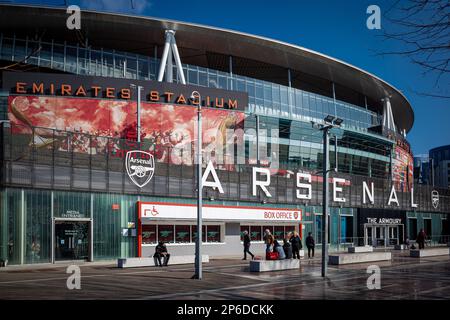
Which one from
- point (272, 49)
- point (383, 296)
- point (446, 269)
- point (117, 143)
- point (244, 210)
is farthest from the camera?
point (272, 49)

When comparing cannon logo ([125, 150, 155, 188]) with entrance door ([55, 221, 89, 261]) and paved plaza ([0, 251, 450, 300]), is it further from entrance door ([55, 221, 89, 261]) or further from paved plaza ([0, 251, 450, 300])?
paved plaza ([0, 251, 450, 300])

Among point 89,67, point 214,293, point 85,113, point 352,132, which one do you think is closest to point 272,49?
point 352,132

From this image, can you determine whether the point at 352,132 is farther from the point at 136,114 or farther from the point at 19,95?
the point at 19,95

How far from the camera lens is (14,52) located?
54750 millimetres

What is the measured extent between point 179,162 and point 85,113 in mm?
11326

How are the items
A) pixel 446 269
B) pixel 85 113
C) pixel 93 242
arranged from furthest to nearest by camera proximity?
pixel 85 113 < pixel 93 242 < pixel 446 269

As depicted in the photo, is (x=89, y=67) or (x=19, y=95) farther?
(x=89, y=67)

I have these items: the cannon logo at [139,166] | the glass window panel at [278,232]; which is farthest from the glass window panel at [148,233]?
the glass window panel at [278,232]

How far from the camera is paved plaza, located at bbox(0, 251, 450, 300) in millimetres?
17470

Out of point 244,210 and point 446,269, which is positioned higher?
point 244,210

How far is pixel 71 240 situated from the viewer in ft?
105

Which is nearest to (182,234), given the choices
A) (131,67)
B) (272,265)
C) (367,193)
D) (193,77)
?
(272,265)

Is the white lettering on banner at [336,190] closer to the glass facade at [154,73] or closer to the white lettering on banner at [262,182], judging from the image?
the white lettering on banner at [262,182]

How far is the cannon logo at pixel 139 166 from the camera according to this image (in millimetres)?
35378
